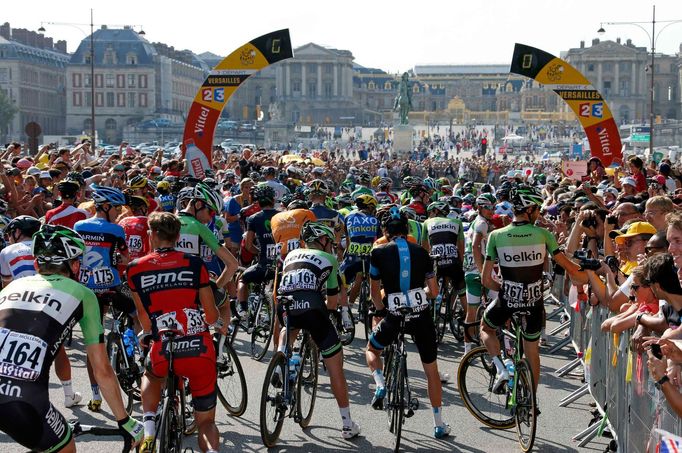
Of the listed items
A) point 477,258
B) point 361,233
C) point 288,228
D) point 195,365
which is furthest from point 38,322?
point 361,233

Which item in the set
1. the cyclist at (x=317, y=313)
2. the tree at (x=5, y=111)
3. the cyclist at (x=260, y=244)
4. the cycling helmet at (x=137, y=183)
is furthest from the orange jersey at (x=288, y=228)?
the tree at (x=5, y=111)

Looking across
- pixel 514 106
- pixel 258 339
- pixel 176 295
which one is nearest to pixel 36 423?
pixel 176 295

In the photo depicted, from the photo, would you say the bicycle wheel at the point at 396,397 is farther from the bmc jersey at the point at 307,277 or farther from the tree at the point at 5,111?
the tree at the point at 5,111

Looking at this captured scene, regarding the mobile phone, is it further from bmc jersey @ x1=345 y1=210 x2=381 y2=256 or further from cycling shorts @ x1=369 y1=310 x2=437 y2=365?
bmc jersey @ x1=345 y1=210 x2=381 y2=256

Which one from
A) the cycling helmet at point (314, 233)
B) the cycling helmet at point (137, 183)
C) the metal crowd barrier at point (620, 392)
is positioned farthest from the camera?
the cycling helmet at point (137, 183)

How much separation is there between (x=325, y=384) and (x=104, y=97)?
125338 mm

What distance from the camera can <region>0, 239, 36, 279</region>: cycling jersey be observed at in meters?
8.91

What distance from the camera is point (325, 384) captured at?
427 inches

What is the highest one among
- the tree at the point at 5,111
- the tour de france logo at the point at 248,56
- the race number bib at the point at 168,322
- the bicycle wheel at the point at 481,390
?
the tree at the point at 5,111

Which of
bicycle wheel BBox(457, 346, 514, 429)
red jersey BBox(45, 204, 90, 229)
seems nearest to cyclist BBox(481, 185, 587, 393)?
bicycle wheel BBox(457, 346, 514, 429)

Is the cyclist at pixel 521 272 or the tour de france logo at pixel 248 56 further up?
the tour de france logo at pixel 248 56

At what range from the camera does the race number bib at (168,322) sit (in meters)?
6.95

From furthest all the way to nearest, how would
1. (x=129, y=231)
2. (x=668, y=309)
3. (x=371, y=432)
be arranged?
1. (x=129, y=231)
2. (x=371, y=432)
3. (x=668, y=309)

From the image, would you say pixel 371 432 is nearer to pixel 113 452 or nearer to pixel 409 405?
pixel 409 405
